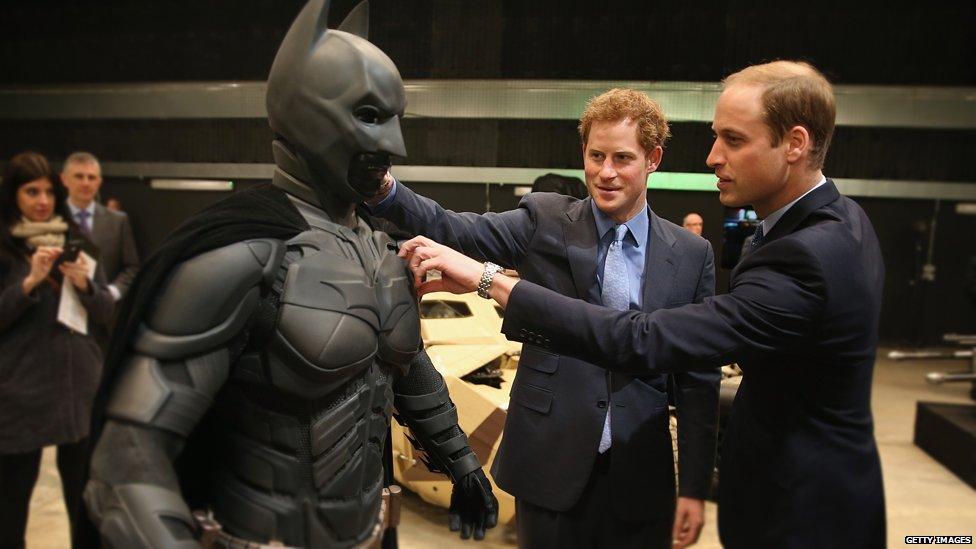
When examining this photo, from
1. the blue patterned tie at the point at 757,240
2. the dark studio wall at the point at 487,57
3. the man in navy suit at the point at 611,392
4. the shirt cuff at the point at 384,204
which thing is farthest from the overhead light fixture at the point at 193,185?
the blue patterned tie at the point at 757,240

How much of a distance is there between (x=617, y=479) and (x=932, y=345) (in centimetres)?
568

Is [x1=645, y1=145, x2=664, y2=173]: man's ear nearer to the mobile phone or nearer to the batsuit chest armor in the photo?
the batsuit chest armor

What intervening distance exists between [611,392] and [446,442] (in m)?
0.40

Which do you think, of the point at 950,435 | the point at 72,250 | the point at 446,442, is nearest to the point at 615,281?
the point at 446,442

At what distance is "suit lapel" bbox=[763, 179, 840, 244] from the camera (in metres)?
1.32

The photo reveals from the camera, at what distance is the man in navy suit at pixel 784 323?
1251 mm

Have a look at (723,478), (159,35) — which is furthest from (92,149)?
(723,478)

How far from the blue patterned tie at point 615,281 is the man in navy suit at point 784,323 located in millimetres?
214

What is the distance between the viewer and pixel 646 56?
230cm

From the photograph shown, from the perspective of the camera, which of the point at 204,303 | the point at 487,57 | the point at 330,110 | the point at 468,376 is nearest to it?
the point at 204,303

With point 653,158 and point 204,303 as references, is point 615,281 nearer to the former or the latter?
point 653,158

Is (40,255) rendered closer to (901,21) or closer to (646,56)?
(646,56)

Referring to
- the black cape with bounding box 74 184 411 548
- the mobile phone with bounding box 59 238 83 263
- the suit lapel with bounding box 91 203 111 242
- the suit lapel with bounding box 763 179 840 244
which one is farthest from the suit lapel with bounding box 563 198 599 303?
the suit lapel with bounding box 91 203 111 242

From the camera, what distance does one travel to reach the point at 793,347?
4.19 ft
